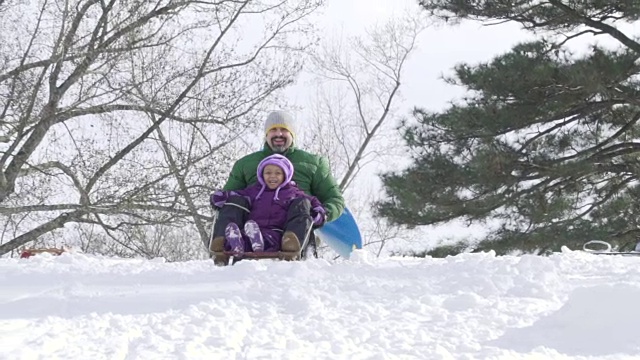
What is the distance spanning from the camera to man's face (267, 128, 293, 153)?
6.06 m

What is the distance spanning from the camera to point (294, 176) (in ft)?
19.1

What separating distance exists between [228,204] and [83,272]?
1302 millimetres

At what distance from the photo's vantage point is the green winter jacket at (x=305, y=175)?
5.84 metres

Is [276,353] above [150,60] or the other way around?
the other way around

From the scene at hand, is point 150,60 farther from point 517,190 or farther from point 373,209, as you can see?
point 517,190

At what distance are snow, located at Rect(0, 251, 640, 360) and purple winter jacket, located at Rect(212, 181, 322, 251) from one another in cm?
86

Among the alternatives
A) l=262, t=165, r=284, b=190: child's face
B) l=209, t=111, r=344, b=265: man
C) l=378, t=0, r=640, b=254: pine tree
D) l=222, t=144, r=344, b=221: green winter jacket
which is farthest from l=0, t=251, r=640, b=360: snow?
l=378, t=0, r=640, b=254: pine tree

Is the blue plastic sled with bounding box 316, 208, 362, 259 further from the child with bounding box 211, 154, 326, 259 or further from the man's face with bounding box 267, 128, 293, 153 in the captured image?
the child with bounding box 211, 154, 326, 259

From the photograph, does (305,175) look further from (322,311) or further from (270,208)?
(322,311)

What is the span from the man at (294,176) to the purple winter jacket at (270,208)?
0.08 meters

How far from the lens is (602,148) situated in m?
12.3

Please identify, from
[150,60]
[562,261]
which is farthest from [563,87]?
[562,261]

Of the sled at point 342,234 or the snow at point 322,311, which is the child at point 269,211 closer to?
the snow at point 322,311

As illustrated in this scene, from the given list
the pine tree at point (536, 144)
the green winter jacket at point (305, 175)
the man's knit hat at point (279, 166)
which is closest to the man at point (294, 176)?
the green winter jacket at point (305, 175)
